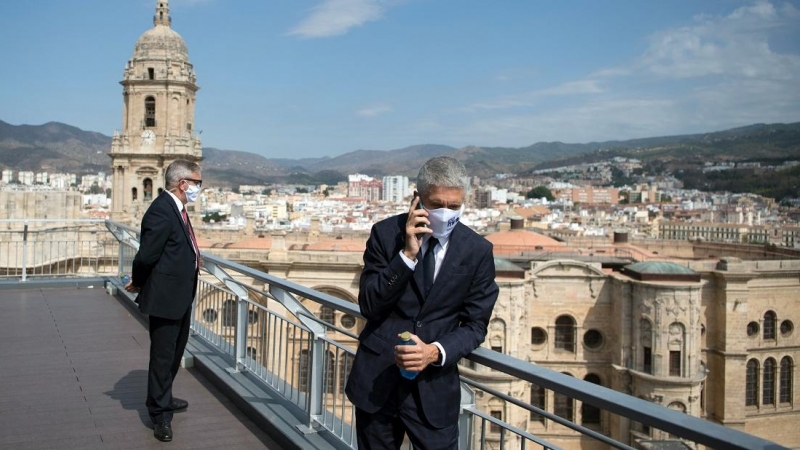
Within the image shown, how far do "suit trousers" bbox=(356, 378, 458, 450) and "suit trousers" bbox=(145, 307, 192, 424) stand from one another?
1.71 metres

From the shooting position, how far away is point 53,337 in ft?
20.1

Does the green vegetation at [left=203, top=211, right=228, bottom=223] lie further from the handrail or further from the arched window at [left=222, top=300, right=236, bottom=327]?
the handrail

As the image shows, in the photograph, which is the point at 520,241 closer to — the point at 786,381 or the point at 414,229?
the point at 786,381

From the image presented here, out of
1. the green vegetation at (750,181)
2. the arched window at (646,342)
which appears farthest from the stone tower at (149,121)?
the green vegetation at (750,181)

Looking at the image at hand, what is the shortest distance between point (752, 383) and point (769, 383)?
71 centimetres

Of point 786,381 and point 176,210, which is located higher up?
point 176,210

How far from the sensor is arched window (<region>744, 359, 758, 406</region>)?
76.7 ft

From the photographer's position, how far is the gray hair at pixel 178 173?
12.7 feet

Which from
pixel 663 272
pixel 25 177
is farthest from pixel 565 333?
pixel 25 177

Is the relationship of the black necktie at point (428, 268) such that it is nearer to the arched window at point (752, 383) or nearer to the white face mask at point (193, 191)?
the white face mask at point (193, 191)

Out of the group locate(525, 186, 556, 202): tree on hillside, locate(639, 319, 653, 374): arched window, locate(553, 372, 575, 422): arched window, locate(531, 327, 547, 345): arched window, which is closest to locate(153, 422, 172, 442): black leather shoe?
locate(553, 372, 575, 422): arched window

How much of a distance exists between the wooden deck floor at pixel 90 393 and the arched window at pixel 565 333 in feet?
57.9

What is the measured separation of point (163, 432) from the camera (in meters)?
3.72

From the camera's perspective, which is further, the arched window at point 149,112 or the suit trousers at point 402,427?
the arched window at point 149,112
